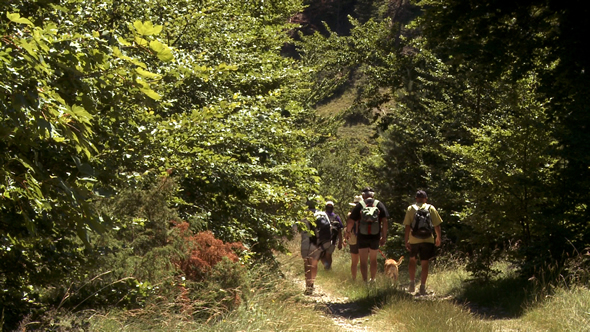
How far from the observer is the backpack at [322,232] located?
1182 centimetres

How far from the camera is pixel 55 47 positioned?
11.7 feet

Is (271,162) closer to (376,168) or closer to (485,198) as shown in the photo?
(485,198)

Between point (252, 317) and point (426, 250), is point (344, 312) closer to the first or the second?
point (426, 250)

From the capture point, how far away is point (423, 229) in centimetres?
1071

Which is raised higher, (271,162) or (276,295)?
(271,162)

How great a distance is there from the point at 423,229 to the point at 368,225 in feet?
3.47

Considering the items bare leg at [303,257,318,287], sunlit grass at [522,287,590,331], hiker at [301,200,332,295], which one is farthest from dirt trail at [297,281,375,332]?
sunlit grass at [522,287,590,331]

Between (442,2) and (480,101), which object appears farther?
(480,101)

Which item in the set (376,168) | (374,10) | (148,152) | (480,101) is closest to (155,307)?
(148,152)

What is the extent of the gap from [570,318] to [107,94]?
5.51 meters

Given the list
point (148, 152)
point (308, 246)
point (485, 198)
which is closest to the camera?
point (148, 152)

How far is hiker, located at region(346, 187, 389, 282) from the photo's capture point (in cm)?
1132

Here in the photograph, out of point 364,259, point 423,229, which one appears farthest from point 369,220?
point 423,229

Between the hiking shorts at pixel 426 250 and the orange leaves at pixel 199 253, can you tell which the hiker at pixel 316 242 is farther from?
the orange leaves at pixel 199 253
